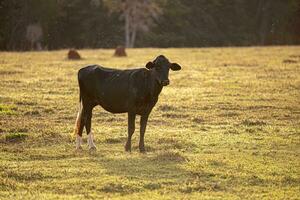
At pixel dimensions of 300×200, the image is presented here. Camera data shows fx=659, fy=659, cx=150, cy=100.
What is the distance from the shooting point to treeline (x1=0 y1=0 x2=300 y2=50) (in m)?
61.4

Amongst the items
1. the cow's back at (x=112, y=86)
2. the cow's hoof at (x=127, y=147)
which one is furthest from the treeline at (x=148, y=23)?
the cow's hoof at (x=127, y=147)

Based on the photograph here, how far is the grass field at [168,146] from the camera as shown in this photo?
1077 cm

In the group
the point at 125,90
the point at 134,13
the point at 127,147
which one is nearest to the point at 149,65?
the point at 125,90

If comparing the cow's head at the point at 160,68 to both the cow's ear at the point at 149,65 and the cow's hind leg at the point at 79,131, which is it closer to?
the cow's ear at the point at 149,65

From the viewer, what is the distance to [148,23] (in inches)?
2758

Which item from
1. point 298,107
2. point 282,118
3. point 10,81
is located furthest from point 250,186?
point 10,81

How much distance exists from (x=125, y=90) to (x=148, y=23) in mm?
56677

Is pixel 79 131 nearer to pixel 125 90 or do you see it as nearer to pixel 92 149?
pixel 92 149

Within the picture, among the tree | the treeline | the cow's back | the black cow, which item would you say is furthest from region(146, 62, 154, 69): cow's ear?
the tree

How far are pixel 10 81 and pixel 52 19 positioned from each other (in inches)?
1449

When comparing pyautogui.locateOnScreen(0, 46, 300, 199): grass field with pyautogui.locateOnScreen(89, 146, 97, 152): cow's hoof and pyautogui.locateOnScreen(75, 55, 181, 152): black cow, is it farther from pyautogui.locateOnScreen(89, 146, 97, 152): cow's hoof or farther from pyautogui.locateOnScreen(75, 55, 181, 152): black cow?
pyautogui.locateOnScreen(75, 55, 181, 152): black cow

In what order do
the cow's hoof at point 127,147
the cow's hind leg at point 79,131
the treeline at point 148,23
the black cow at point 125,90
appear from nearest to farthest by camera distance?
the black cow at point 125,90
the cow's hoof at point 127,147
the cow's hind leg at point 79,131
the treeline at point 148,23

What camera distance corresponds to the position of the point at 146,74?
45.7 feet

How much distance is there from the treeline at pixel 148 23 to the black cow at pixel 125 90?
44562mm
